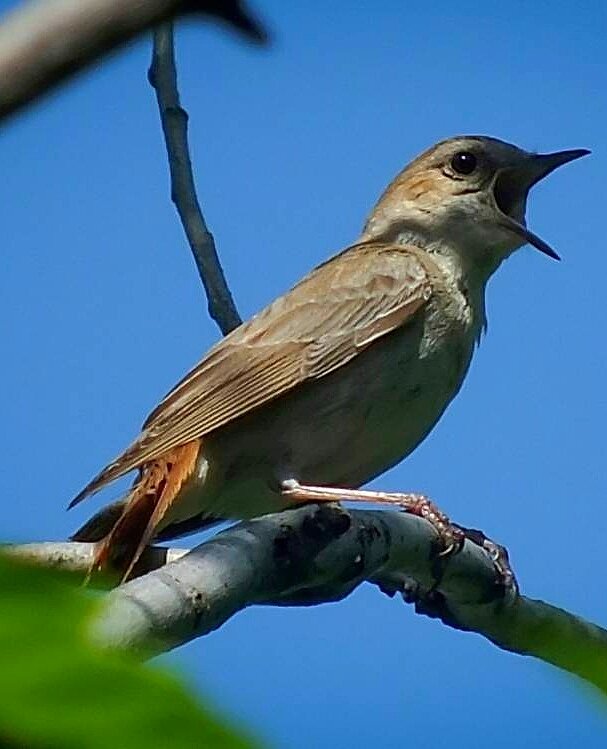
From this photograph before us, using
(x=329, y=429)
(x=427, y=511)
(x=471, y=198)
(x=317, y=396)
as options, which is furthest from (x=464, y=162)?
(x=427, y=511)

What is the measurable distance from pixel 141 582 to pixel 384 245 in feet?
14.6

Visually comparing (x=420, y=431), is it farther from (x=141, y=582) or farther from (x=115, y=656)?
(x=115, y=656)

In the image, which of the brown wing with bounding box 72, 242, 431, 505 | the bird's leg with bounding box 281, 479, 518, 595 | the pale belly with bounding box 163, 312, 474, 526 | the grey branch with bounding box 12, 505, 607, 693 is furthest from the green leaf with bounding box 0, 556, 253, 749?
the pale belly with bounding box 163, 312, 474, 526

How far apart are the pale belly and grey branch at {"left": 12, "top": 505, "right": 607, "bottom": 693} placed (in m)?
0.99

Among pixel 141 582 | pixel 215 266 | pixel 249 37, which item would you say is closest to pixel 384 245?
pixel 215 266

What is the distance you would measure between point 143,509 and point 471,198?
2.42m

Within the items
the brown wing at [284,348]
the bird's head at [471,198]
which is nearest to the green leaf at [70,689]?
the brown wing at [284,348]

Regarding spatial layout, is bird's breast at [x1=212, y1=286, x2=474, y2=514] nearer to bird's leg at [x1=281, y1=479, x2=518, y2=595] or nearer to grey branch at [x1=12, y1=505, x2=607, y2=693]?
bird's leg at [x1=281, y1=479, x2=518, y2=595]

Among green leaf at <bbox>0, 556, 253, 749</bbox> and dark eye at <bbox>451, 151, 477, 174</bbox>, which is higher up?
dark eye at <bbox>451, 151, 477, 174</bbox>

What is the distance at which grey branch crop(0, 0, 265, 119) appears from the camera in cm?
54

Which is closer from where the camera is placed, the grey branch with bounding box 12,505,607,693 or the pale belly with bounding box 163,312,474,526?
the grey branch with bounding box 12,505,607,693

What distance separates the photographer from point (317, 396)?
223 inches

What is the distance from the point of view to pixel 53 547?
142 inches

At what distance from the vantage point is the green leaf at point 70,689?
0.48m
